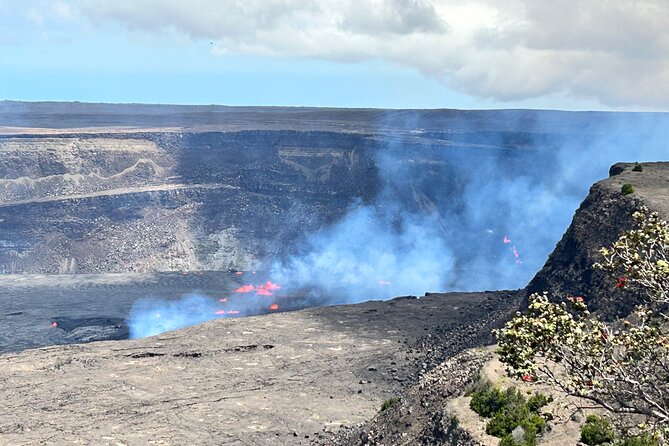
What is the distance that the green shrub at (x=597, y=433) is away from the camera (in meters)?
23.2

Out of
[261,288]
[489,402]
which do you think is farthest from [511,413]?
[261,288]

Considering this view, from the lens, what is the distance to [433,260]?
91.4 m

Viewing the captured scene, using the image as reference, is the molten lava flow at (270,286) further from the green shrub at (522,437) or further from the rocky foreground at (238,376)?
the green shrub at (522,437)

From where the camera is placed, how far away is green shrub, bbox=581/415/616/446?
2319 centimetres

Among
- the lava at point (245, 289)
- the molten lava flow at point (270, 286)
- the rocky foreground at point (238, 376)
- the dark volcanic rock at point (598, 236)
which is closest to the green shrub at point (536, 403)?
the rocky foreground at point (238, 376)

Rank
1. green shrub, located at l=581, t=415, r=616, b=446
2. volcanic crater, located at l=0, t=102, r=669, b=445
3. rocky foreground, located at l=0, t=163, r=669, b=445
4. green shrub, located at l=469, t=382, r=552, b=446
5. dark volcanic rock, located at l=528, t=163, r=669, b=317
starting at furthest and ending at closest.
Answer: dark volcanic rock, located at l=528, t=163, r=669, b=317, volcanic crater, located at l=0, t=102, r=669, b=445, rocky foreground, located at l=0, t=163, r=669, b=445, green shrub, located at l=469, t=382, r=552, b=446, green shrub, located at l=581, t=415, r=616, b=446

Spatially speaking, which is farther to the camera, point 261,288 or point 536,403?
point 261,288

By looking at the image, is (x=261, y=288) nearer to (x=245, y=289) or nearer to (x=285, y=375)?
(x=245, y=289)

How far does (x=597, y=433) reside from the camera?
2336 centimetres

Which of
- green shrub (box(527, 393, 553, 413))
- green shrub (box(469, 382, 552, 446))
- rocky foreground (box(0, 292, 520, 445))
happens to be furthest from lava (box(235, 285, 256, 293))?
green shrub (box(527, 393, 553, 413))

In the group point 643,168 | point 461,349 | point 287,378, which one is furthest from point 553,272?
point 287,378

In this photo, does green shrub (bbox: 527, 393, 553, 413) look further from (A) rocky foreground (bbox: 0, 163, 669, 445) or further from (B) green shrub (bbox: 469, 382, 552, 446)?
(A) rocky foreground (bbox: 0, 163, 669, 445)

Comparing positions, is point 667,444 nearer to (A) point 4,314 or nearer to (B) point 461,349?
(B) point 461,349

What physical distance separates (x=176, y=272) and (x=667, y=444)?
76423 millimetres
